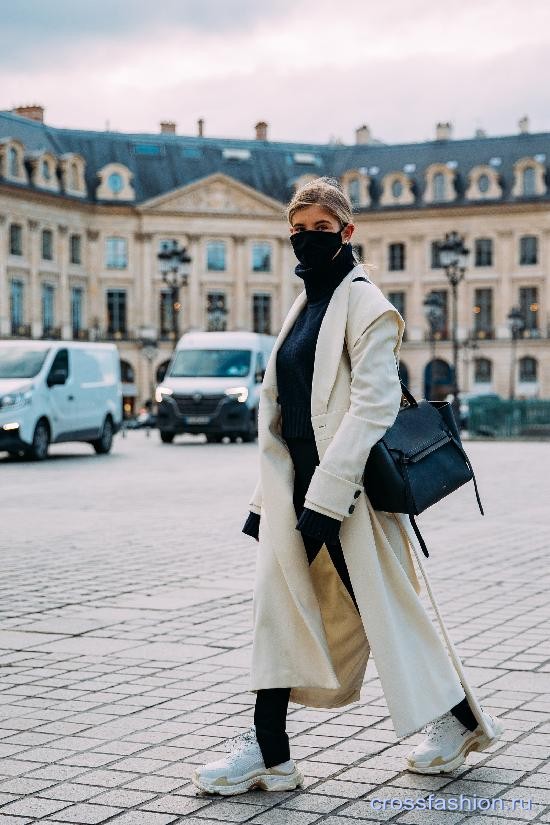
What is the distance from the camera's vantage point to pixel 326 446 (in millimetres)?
4305

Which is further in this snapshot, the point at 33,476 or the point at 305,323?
the point at 33,476

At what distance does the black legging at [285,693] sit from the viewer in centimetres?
433

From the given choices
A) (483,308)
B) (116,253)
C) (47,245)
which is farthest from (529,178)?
(47,245)

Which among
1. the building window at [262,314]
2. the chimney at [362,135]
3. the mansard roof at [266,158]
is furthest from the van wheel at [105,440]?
the chimney at [362,135]

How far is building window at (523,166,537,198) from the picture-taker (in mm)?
76688

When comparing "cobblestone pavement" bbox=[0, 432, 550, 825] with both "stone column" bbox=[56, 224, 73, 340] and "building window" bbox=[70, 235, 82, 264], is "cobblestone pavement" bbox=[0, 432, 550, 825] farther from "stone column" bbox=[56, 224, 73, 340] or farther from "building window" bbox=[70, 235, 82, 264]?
"building window" bbox=[70, 235, 82, 264]

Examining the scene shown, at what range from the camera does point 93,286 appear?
256 feet

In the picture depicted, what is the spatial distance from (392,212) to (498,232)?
19.4ft

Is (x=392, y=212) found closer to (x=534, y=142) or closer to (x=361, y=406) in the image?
(x=534, y=142)

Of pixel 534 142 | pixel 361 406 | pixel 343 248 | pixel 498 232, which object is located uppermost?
pixel 534 142

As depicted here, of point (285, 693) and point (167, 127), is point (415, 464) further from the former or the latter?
point (167, 127)

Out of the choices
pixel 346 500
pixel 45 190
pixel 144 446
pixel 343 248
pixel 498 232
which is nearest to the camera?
pixel 346 500

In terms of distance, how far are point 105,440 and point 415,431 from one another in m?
20.8

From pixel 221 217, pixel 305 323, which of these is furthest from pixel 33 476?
pixel 221 217
